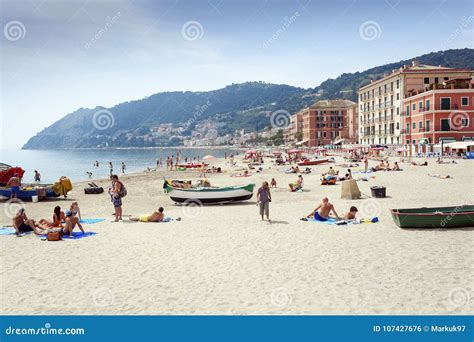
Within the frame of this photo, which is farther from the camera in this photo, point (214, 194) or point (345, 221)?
point (214, 194)

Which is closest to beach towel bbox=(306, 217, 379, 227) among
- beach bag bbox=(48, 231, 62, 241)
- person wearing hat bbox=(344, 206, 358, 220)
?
person wearing hat bbox=(344, 206, 358, 220)

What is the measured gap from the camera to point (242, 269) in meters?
9.31

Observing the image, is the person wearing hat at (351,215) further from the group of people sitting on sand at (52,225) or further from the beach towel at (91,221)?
the beach towel at (91,221)

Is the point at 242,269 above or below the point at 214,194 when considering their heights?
below

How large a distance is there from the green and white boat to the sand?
470 centimetres

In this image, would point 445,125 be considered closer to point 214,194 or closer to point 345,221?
point 214,194

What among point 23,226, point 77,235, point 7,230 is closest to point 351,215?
point 77,235

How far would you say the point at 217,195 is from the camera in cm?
2078

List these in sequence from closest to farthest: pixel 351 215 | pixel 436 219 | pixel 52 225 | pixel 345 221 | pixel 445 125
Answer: pixel 436 219, pixel 52 225, pixel 345 221, pixel 351 215, pixel 445 125

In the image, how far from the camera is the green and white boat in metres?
20.8

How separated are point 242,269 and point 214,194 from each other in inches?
455

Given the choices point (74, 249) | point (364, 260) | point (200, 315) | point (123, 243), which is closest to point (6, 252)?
point (74, 249)

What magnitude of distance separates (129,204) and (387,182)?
56.7 feet
